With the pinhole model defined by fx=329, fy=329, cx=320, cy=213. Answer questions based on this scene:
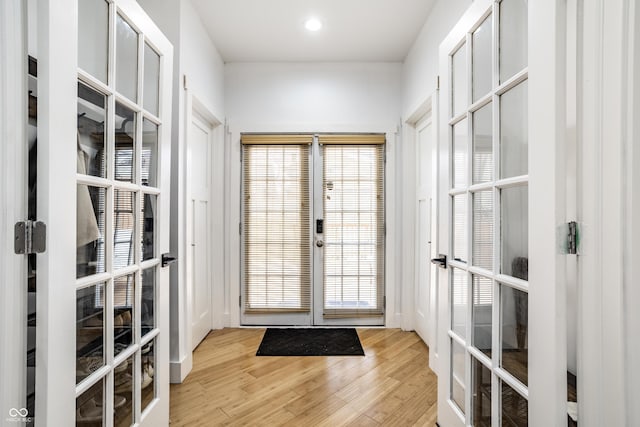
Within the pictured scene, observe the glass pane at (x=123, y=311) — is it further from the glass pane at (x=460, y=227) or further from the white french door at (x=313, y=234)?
the white french door at (x=313, y=234)

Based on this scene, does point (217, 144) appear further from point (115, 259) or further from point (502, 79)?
point (502, 79)

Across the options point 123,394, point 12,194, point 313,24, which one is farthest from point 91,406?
point 313,24

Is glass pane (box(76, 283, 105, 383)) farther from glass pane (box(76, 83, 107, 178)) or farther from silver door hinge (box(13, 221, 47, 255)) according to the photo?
glass pane (box(76, 83, 107, 178))

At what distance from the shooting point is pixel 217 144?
302 centimetres

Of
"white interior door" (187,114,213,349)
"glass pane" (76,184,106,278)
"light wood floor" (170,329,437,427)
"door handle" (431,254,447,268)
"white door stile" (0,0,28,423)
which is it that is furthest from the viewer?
"white interior door" (187,114,213,349)

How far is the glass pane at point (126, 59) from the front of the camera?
47.6 inches

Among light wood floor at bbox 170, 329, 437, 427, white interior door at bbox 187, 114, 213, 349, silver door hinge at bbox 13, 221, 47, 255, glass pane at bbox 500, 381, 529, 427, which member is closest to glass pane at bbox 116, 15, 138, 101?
silver door hinge at bbox 13, 221, 47, 255

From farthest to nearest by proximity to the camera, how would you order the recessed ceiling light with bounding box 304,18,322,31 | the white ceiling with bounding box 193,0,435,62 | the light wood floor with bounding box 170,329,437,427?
the recessed ceiling light with bounding box 304,18,322,31, the white ceiling with bounding box 193,0,435,62, the light wood floor with bounding box 170,329,437,427

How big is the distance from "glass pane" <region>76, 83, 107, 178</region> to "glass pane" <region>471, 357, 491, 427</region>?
156 centimetres

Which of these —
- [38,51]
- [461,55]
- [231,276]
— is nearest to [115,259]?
[38,51]

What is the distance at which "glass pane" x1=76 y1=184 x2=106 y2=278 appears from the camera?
40.8 inches

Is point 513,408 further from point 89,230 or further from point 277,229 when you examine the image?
point 277,229

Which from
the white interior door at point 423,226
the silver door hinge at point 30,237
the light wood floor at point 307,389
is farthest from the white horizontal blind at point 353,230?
the silver door hinge at point 30,237

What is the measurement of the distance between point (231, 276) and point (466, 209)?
235cm
